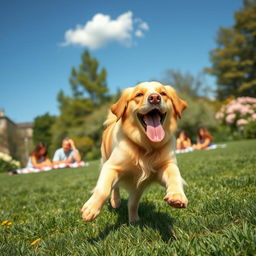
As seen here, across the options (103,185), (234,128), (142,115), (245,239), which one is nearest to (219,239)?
(245,239)

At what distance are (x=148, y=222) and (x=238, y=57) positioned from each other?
1856 inches

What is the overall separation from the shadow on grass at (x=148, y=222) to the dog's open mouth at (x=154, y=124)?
80 cm

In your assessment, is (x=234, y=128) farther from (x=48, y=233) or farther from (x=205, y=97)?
(x=48, y=233)

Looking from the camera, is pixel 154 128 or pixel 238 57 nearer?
pixel 154 128

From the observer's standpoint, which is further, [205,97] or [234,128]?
[205,97]

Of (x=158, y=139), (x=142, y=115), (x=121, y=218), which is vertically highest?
(x=142, y=115)

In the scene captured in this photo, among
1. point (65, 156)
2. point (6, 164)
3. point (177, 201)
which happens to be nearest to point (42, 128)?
point (6, 164)

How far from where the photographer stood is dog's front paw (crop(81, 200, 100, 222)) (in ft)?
7.06

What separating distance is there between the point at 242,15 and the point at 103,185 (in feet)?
161

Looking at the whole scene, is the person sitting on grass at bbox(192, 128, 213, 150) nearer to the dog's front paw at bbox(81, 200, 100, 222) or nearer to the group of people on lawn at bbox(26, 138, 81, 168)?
the group of people on lawn at bbox(26, 138, 81, 168)

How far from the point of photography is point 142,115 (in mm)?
2777

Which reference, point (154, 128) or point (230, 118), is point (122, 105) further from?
point (230, 118)

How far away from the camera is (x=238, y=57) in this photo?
4456 cm

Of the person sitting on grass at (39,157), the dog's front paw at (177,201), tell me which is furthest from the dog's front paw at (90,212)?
the person sitting on grass at (39,157)
